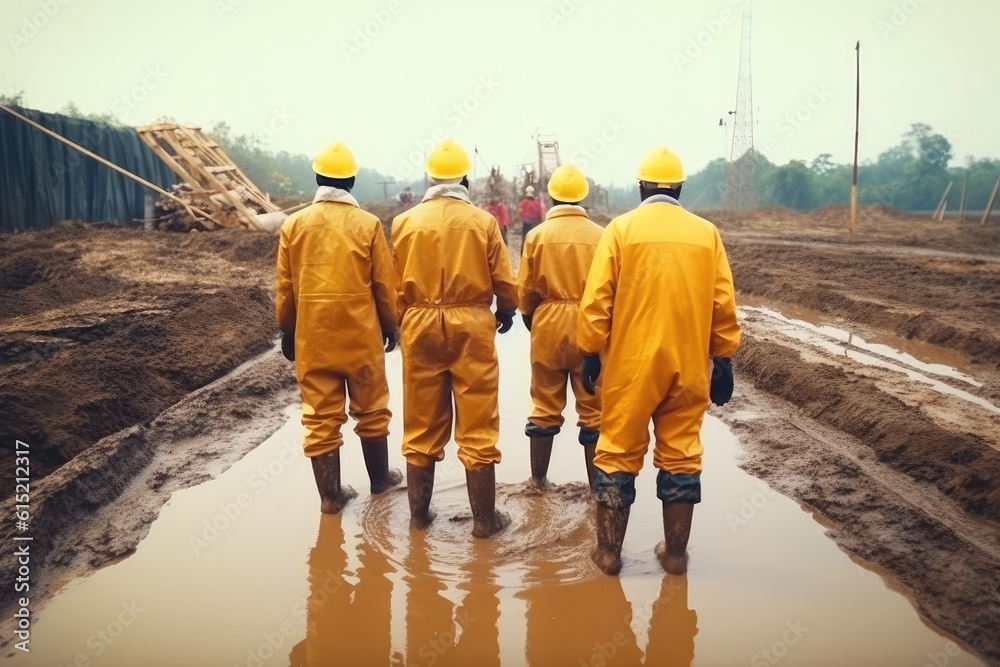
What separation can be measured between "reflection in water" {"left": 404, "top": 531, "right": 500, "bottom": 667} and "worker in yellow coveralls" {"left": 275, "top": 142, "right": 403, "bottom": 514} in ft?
3.02

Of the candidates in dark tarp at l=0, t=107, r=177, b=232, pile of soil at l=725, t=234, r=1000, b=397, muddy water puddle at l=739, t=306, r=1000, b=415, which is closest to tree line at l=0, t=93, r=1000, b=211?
dark tarp at l=0, t=107, r=177, b=232

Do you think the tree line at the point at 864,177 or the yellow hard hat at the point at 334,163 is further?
the tree line at the point at 864,177

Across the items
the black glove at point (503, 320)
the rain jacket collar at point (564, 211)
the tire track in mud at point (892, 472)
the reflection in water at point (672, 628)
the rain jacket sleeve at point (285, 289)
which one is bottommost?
the reflection in water at point (672, 628)

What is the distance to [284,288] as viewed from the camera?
437cm

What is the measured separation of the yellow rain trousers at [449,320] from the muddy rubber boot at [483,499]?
55 mm

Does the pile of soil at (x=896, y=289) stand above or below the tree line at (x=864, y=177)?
below

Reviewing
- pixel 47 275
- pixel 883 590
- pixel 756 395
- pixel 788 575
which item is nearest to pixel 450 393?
pixel 788 575

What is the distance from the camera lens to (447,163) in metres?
4.25

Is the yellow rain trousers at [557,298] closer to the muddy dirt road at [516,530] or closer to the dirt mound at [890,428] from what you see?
the muddy dirt road at [516,530]

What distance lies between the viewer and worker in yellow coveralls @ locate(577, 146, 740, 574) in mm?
3496

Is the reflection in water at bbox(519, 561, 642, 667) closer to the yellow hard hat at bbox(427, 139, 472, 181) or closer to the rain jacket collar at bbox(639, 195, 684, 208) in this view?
the rain jacket collar at bbox(639, 195, 684, 208)

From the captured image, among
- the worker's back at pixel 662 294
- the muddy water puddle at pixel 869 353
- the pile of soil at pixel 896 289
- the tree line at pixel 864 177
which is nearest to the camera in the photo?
the worker's back at pixel 662 294

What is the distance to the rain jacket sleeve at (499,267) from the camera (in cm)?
416

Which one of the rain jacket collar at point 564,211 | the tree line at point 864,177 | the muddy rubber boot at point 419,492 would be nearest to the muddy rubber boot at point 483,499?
the muddy rubber boot at point 419,492
